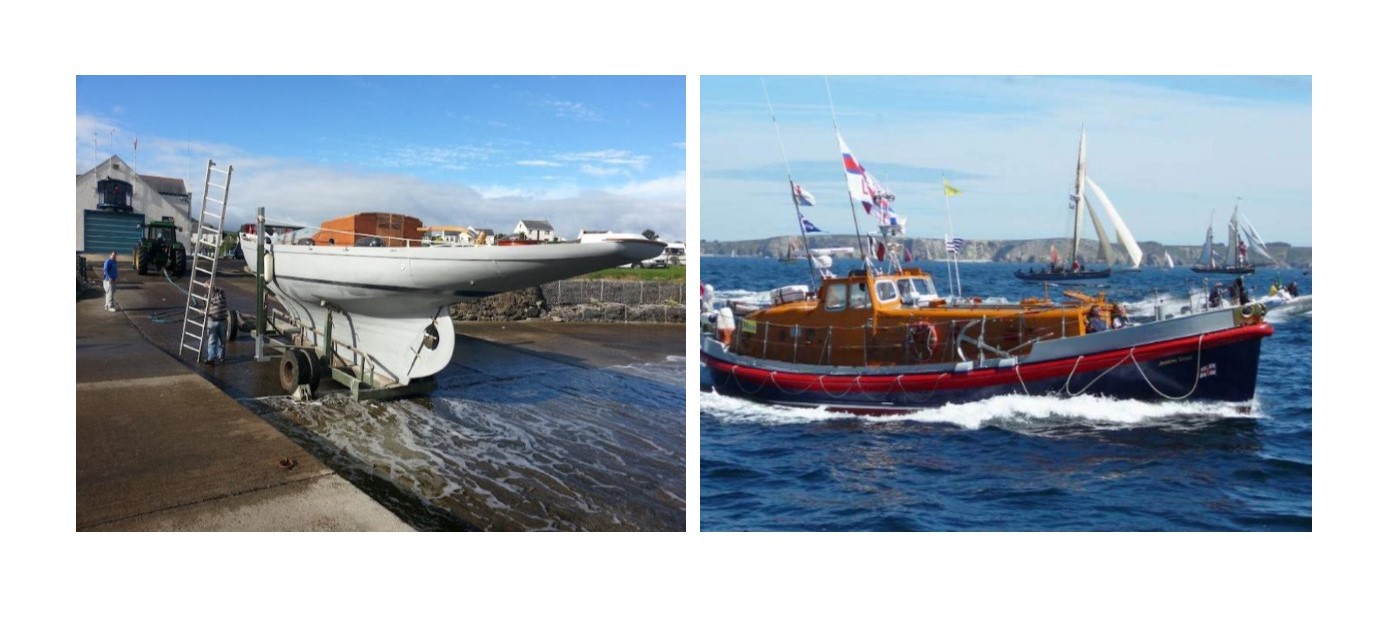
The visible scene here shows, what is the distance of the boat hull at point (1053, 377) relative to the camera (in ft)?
20.5

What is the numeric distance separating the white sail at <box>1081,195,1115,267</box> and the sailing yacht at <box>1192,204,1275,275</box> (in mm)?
544

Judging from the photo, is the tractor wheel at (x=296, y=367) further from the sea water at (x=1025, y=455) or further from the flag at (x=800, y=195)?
the flag at (x=800, y=195)

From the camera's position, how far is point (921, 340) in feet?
22.6

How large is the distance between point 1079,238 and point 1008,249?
50 centimetres

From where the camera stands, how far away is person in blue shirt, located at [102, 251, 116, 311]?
669 centimetres

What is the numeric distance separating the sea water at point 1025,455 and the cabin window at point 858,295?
0.19 m

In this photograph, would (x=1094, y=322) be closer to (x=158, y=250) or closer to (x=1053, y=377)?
(x=1053, y=377)

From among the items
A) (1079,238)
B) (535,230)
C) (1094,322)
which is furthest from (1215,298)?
(535,230)

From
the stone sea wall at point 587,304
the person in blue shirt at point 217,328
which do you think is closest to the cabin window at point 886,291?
the person in blue shirt at point 217,328

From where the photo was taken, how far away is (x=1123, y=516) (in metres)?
4.52

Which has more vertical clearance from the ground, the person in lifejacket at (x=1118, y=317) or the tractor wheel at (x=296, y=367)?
the person in lifejacket at (x=1118, y=317)

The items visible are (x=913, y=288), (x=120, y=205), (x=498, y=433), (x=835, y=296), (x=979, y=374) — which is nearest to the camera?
(x=120, y=205)
